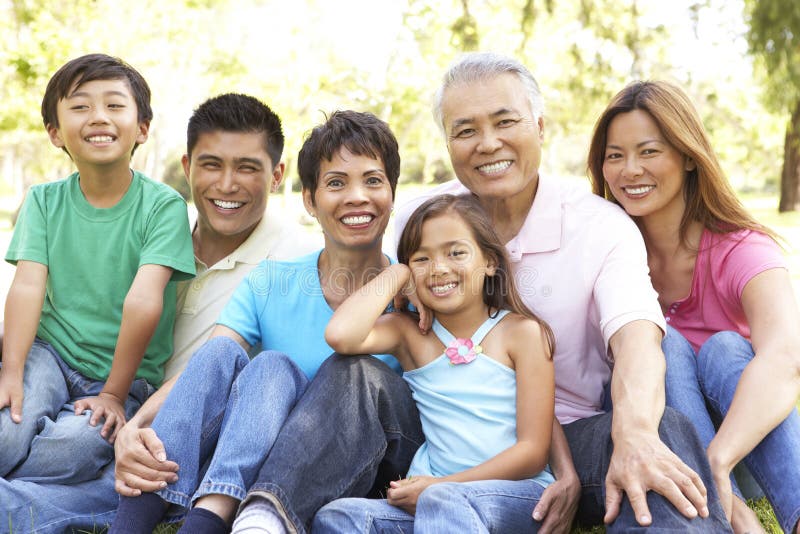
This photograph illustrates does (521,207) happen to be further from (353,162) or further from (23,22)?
(23,22)

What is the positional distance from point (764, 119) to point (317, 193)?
25.1 m

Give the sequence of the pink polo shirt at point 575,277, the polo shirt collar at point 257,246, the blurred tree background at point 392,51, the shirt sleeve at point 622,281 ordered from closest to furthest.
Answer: the shirt sleeve at point 622,281, the pink polo shirt at point 575,277, the polo shirt collar at point 257,246, the blurred tree background at point 392,51

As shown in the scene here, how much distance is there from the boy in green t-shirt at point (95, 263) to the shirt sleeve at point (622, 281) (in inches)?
63.5

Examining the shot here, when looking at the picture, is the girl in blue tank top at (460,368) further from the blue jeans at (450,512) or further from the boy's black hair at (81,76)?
the boy's black hair at (81,76)

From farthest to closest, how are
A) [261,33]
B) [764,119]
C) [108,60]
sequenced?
[764,119] → [261,33] → [108,60]

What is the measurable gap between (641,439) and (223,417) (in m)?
1.30

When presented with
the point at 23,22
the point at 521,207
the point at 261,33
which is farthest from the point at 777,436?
the point at 261,33

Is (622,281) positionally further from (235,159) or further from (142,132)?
(142,132)

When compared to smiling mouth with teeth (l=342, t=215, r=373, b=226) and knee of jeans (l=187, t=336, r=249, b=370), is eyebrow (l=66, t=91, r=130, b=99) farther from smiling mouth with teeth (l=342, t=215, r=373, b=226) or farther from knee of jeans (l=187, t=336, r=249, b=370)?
knee of jeans (l=187, t=336, r=249, b=370)

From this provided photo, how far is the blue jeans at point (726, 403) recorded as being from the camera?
2.27 metres

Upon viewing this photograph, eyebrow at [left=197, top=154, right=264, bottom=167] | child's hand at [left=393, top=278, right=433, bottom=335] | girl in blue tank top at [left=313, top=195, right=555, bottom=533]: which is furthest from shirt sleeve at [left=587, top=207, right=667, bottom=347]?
eyebrow at [left=197, top=154, right=264, bottom=167]

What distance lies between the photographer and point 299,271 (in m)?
2.98

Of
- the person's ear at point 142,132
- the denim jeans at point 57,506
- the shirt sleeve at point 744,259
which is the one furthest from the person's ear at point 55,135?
the shirt sleeve at point 744,259

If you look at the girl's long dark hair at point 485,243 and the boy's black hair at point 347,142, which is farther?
the boy's black hair at point 347,142
